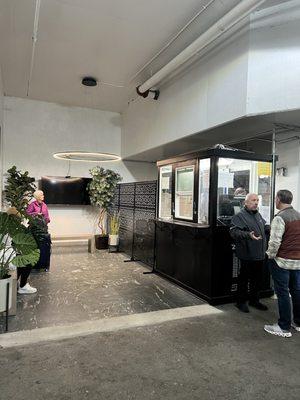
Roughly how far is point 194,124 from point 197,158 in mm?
1000

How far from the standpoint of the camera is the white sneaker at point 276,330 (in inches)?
122

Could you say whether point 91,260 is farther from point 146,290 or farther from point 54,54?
point 54,54

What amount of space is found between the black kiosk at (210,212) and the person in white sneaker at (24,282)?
2.15 metres

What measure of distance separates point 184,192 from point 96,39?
280cm

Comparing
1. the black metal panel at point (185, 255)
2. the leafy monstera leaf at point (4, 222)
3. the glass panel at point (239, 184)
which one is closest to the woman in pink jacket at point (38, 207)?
the black metal panel at point (185, 255)

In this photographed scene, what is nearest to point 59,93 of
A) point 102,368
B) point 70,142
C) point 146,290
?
point 70,142

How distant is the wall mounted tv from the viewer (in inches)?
308

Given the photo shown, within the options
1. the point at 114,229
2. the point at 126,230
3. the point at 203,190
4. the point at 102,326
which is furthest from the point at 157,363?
the point at 114,229

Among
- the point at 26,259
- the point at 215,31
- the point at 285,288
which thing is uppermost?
the point at 215,31

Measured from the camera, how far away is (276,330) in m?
3.14

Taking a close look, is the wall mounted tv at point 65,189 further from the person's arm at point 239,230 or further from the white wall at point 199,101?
the person's arm at point 239,230

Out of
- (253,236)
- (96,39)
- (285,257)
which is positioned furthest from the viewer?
(96,39)

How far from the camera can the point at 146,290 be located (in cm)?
452

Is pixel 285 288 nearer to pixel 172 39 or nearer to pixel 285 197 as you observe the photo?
pixel 285 197
